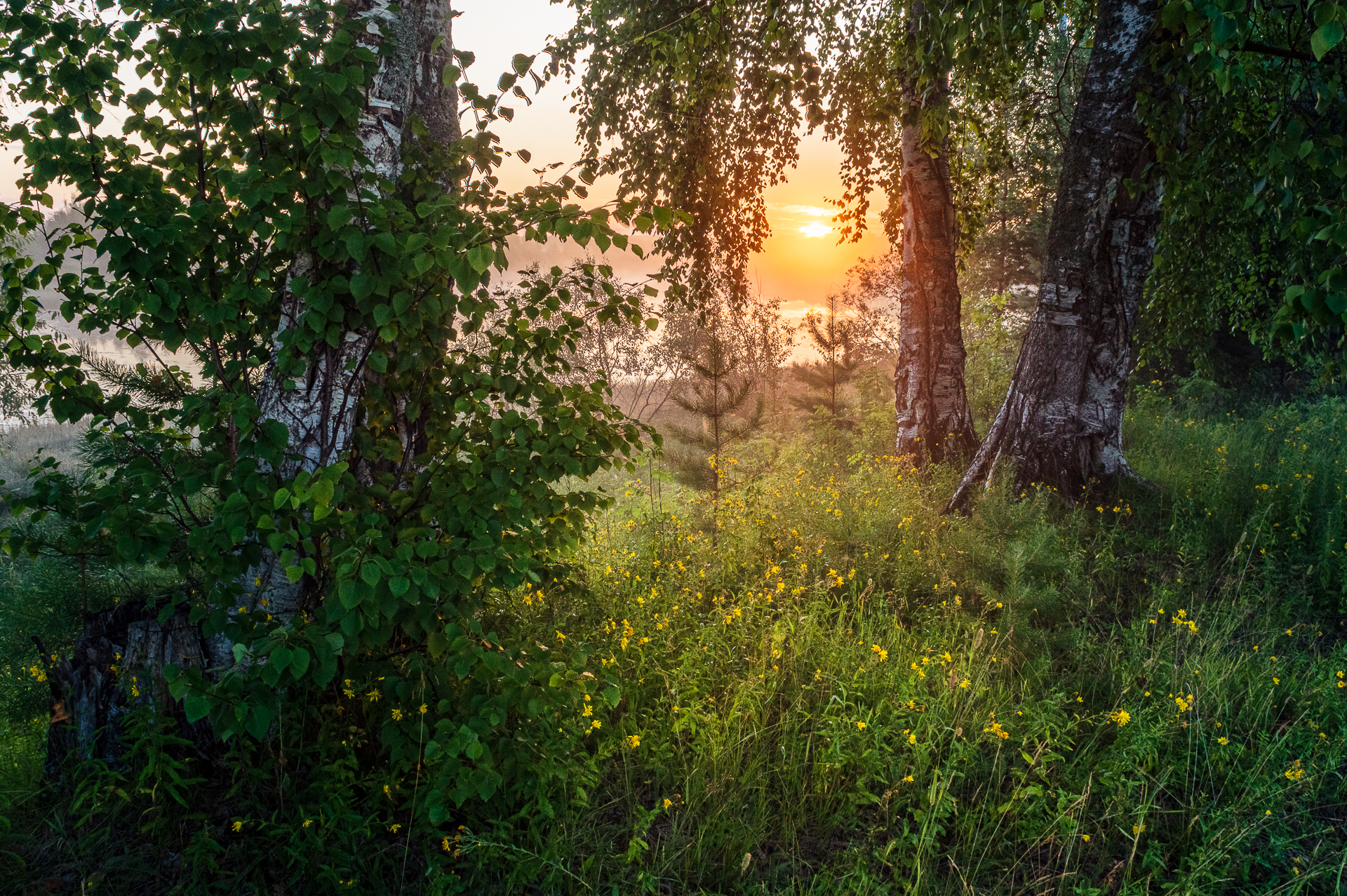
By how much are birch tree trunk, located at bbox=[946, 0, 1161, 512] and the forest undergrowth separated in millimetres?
1151

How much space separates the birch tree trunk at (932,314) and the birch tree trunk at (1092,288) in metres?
1.35

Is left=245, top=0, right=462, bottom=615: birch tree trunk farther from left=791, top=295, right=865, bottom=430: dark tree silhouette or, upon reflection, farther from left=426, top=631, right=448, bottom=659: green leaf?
left=791, top=295, right=865, bottom=430: dark tree silhouette

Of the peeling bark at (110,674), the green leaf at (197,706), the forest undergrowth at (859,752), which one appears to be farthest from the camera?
the peeling bark at (110,674)

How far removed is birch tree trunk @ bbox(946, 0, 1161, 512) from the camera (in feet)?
16.5

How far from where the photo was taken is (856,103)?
6879 millimetres

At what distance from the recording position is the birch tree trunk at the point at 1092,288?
5.03 metres

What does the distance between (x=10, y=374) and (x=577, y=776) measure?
490cm

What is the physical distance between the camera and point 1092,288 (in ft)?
17.2

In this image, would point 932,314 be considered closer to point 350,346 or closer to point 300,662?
point 350,346

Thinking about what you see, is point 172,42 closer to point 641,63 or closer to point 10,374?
point 10,374

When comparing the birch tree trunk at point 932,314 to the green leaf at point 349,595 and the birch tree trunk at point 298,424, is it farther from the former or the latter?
the green leaf at point 349,595

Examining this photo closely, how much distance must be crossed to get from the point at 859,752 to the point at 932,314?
519cm

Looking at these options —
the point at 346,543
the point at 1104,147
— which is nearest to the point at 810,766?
the point at 346,543

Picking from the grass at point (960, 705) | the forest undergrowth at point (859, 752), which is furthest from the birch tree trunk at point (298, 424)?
the grass at point (960, 705)
